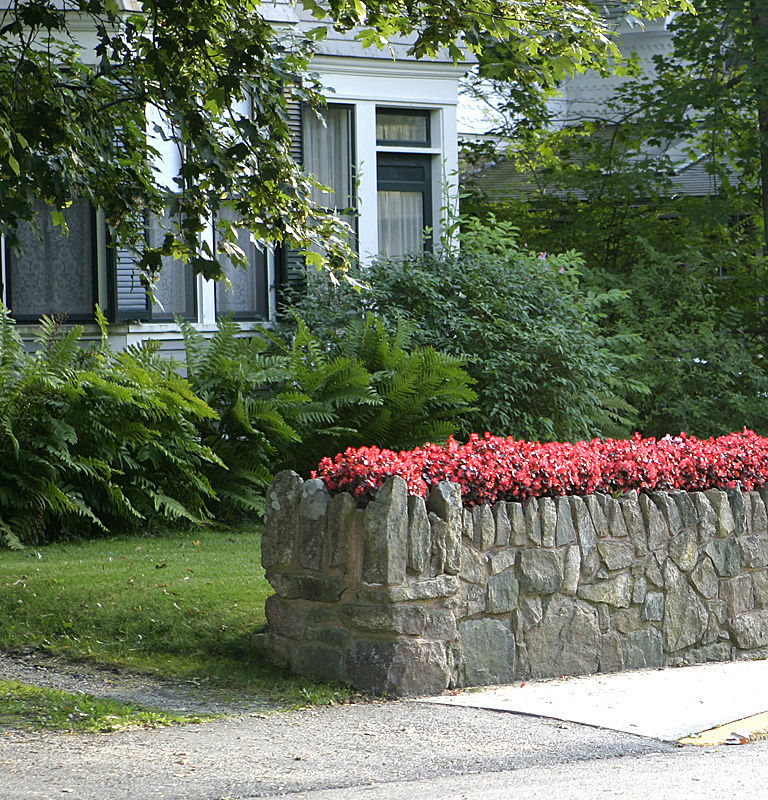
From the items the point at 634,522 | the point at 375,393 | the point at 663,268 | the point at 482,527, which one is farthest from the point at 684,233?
the point at 482,527

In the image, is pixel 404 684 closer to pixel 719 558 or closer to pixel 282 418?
pixel 719 558

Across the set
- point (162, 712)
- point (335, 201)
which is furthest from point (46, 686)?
point (335, 201)

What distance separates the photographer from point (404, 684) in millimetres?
6328

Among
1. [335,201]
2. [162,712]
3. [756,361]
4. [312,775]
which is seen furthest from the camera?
[756,361]

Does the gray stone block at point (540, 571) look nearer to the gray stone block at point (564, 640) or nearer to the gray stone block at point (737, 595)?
the gray stone block at point (564, 640)

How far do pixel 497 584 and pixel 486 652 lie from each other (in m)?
0.39

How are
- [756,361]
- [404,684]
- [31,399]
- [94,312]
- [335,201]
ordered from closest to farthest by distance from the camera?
[404,684] < [31,399] < [94,312] < [335,201] < [756,361]

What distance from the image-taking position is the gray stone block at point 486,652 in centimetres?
660

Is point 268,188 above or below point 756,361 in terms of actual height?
above

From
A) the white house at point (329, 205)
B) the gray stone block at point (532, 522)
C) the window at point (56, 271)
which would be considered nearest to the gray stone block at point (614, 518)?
the gray stone block at point (532, 522)

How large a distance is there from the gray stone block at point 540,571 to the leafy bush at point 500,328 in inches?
226

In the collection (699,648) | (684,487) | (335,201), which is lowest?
(699,648)

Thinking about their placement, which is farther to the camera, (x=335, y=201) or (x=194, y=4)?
(x=335, y=201)

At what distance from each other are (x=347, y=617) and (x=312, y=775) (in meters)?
1.49
